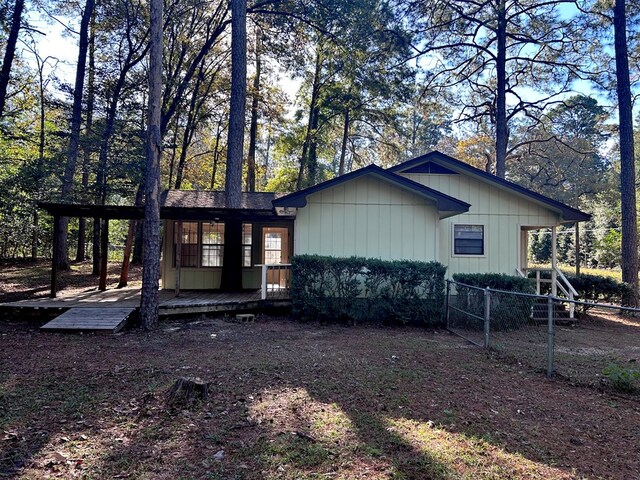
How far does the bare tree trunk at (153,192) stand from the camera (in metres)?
7.48

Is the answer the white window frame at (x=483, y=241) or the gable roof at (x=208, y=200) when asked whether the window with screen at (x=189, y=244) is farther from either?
the white window frame at (x=483, y=241)

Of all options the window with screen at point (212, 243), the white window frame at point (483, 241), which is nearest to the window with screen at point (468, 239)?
the white window frame at point (483, 241)

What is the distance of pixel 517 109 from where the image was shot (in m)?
16.4

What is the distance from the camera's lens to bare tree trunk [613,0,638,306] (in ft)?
38.2

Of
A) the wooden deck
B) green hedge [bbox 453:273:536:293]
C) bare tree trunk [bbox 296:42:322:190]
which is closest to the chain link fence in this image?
green hedge [bbox 453:273:536:293]

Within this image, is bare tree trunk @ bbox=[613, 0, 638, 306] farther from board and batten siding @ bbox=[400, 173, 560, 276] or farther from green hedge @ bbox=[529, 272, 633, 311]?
board and batten siding @ bbox=[400, 173, 560, 276]

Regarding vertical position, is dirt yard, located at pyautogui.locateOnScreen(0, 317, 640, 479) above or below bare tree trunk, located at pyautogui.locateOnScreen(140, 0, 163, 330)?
below

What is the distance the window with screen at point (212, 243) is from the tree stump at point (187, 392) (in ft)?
24.6

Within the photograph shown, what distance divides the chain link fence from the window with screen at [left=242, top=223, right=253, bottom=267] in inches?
231

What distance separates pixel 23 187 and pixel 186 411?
11.2m

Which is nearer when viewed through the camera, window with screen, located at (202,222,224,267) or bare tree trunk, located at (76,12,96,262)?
window with screen, located at (202,222,224,267)

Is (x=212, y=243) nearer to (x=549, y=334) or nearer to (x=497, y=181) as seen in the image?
(x=497, y=181)

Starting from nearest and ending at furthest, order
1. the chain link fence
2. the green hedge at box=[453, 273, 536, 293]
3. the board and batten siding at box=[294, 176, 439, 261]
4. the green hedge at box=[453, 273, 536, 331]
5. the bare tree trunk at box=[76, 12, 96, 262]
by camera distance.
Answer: the chain link fence, the green hedge at box=[453, 273, 536, 331], the green hedge at box=[453, 273, 536, 293], the board and batten siding at box=[294, 176, 439, 261], the bare tree trunk at box=[76, 12, 96, 262]

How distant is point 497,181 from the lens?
10523mm
